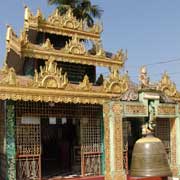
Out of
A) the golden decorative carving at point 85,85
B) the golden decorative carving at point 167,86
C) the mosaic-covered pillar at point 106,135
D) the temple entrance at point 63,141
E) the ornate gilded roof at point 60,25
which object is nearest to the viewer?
the temple entrance at point 63,141

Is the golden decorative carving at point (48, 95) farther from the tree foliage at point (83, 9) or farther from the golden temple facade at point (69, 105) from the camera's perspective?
the tree foliage at point (83, 9)

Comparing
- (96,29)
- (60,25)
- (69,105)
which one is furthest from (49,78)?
(96,29)

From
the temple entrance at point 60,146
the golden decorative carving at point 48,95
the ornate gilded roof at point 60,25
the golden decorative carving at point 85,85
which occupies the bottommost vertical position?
the temple entrance at point 60,146

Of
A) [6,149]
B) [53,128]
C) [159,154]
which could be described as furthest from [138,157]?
[53,128]

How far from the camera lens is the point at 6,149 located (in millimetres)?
10625

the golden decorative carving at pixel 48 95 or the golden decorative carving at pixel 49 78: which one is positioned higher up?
the golden decorative carving at pixel 49 78

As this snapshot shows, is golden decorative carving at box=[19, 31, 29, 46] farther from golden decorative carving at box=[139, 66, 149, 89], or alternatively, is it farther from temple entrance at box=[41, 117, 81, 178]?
golden decorative carving at box=[139, 66, 149, 89]

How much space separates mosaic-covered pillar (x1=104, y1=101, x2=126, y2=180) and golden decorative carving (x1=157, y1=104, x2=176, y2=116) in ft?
6.29

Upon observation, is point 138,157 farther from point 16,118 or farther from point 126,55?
point 126,55

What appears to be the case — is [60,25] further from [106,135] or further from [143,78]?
[106,135]

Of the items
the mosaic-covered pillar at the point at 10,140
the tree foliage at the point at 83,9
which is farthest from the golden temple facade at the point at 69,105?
the tree foliage at the point at 83,9

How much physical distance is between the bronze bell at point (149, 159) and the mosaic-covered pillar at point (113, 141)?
764cm

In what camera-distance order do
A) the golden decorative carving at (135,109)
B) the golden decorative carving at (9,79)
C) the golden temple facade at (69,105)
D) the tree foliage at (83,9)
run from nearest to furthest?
the golden decorative carving at (9,79) < the golden temple facade at (69,105) < the golden decorative carving at (135,109) < the tree foliage at (83,9)

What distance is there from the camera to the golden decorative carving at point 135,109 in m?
13.0
